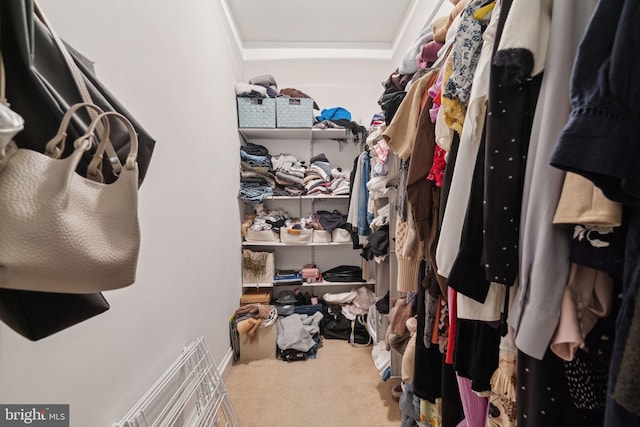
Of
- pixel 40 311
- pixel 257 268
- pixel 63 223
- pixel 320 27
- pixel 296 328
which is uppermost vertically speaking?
pixel 320 27

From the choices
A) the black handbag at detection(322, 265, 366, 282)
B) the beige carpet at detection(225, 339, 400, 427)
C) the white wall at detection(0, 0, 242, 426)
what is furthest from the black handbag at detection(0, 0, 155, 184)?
the black handbag at detection(322, 265, 366, 282)

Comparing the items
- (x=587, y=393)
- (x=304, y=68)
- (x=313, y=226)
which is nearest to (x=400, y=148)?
(x=587, y=393)

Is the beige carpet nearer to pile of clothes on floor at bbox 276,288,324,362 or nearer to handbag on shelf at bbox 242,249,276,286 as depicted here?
pile of clothes on floor at bbox 276,288,324,362

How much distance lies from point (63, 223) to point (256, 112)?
2.09 meters

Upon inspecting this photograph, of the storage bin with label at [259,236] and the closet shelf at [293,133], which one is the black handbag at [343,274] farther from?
the closet shelf at [293,133]

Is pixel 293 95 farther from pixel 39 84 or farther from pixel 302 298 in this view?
pixel 39 84

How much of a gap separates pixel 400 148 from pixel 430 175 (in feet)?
0.83

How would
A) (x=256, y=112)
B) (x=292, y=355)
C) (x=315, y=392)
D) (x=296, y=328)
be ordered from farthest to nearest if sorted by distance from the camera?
(x=256, y=112)
(x=296, y=328)
(x=292, y=355)
(x=315, y=392)

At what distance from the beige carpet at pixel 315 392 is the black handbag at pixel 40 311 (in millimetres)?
1410

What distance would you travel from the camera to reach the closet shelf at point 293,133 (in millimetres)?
2264

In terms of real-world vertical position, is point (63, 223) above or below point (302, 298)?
above

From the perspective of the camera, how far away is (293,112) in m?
2.22

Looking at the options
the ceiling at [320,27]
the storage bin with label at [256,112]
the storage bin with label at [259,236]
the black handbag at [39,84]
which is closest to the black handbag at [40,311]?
the black handbag at [39,84]

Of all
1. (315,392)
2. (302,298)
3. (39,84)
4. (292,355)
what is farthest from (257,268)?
(39,84)
